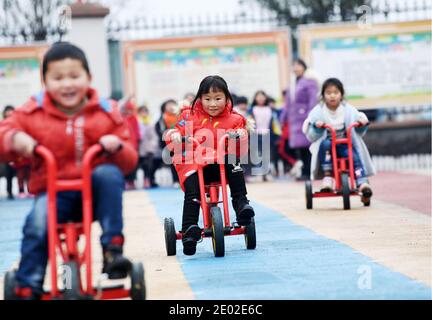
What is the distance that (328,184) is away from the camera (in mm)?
12008

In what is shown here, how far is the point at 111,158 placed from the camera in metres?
5.63

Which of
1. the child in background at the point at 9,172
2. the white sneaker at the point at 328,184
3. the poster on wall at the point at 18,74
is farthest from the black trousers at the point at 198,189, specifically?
the poster on wall at the point at 18,74

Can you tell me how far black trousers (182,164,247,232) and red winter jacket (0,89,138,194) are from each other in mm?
2552

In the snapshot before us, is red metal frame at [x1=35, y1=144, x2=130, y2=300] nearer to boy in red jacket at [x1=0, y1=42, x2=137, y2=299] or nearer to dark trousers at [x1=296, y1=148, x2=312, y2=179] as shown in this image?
boy in red jacket at [x1=0, y1=42, x2=137, y2=299]

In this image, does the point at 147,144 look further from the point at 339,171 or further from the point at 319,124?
the point at 319,124

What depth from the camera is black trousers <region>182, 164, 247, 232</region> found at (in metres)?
8.18

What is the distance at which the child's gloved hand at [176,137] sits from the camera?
8211mm

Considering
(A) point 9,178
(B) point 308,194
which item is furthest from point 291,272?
(A) point 9,178

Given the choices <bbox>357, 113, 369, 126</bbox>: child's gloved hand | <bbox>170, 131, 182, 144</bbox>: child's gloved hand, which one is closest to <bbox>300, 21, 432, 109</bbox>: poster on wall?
<bbox>357, 113, 369, 126</bbox>: child's gloved hand

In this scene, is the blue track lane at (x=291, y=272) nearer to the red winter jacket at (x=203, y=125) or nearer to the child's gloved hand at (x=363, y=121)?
the red winter jacket at (x=203, y=125)

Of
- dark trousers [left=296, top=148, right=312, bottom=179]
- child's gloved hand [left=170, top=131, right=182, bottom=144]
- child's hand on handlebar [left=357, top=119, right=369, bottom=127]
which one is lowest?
dark trousers [left=296, top=148, right=312, bottom=179]

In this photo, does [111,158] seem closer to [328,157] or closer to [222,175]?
[222,175]

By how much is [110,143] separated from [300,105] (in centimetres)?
1264
